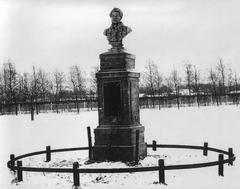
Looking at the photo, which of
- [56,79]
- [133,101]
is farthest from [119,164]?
[56,79]

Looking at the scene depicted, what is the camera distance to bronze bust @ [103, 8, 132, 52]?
1574 centimetres

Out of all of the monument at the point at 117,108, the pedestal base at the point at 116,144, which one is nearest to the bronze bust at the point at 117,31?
the monument at the point at 117,108

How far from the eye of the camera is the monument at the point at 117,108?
594 inches

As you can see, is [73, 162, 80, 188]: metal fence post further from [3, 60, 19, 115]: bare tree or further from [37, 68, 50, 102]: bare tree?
[37, 68, 50, 102]: bare tree

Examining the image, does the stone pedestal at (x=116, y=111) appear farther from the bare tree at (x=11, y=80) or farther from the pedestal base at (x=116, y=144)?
the bare tree at (x=11, y=80)

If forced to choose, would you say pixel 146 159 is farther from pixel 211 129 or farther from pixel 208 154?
pixel 211 129

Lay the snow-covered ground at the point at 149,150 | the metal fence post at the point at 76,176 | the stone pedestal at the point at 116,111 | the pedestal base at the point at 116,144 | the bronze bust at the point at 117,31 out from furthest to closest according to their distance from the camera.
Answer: the bronze bust at the point at 117,31 → the stone pedestal at the point at 116,111 → the pedestal base at the point at 116,144 → the snow-covered ground at the point at 149,150 → the metal fence post at the point at 76,176

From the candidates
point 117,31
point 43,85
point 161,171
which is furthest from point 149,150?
point 43,85

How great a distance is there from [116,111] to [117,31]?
3.04m

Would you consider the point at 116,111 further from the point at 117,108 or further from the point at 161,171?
the point at 161,171

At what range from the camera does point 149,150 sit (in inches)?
728

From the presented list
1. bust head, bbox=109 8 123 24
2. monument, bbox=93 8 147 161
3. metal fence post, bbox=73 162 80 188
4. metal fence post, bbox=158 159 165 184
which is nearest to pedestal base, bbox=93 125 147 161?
monument, bbox=93 8 147 161

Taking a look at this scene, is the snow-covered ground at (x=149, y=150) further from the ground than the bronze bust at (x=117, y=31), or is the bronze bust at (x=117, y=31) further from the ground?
the bronze bust at (x=117, y=31)

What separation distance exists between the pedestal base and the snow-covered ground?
0.43m
